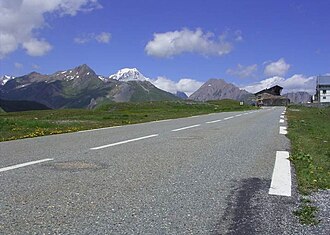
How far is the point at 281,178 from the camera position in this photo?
6.93m

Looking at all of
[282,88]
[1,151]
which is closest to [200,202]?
[1,151]

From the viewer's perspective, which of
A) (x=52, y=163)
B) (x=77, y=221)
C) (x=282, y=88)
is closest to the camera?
(x=77, y=221)

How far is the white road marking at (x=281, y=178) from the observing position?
6.00 meters

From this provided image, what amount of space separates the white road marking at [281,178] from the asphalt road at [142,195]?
0.13 metres

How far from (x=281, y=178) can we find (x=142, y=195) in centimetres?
266

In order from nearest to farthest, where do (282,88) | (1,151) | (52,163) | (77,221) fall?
(77,221) → (52,163) → (1,151) → (282,88)

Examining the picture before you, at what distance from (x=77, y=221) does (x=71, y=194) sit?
1.21 m

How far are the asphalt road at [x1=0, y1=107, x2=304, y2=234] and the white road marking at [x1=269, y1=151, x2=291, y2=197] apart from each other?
0.41ft

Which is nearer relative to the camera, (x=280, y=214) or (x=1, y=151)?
(x=280, y=214)

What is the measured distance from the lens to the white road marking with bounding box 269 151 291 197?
6.00 meters

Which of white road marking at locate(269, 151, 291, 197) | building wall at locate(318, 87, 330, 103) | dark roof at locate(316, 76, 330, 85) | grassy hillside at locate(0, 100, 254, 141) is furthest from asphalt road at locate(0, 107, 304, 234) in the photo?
dark roof at locate(316, 76, 330, 85)

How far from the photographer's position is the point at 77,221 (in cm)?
451

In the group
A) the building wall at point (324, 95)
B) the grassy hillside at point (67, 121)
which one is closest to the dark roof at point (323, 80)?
the building wall at point (324, 95)

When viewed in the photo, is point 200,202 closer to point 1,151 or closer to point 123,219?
point 123,219
